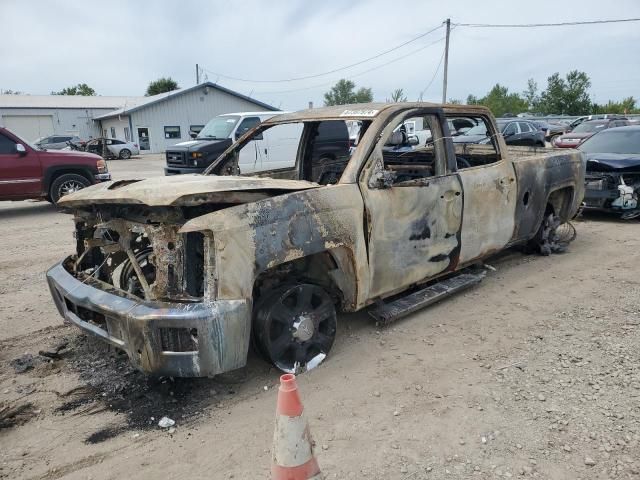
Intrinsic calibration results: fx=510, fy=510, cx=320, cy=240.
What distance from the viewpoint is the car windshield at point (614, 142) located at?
884 cm

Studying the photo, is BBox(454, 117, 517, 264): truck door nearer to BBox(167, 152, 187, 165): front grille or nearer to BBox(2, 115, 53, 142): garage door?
BBox(167, 152, 187, 165): front grille

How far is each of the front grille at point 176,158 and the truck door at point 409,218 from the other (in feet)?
27.6

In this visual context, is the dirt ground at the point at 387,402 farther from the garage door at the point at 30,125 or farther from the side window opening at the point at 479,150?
the garage door at the point at 30,125

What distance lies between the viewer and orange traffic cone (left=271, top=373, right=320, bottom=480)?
213 centimetres

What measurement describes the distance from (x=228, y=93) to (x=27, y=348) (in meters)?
37.0

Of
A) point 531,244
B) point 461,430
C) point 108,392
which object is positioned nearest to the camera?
point 461,430

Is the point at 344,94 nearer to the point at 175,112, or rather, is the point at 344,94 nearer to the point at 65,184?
the point at 175,112

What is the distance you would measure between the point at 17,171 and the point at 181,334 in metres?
8.85

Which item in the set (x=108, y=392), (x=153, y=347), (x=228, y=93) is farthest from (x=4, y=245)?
(x=228, y=93)

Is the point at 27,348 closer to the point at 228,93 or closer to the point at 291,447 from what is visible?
the point at 291,447

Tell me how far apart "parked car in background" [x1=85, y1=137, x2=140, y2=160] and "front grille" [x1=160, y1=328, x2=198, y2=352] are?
30.9m

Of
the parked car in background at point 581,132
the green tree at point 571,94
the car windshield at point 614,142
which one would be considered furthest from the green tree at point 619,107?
the car windshield at point 614,142

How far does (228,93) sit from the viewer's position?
38656 mm

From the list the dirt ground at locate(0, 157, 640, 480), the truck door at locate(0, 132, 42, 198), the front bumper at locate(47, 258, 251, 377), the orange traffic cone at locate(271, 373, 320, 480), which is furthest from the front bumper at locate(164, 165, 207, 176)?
the orange traffic cone at locate(271, 373, 320, 480)
